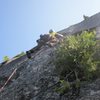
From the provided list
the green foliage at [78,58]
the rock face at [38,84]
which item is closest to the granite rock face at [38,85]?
the rock face at [38,84]

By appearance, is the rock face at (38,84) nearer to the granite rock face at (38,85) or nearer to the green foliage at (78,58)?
the granite rock face at (38,85)

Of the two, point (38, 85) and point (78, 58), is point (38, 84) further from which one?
point (78, 58)

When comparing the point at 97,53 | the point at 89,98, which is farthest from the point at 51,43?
the point at 89,98

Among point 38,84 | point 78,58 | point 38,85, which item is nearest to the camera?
point 78,58

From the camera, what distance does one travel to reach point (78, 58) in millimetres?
16703

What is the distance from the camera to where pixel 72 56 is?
55.1ft

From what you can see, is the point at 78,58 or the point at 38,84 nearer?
the point at 78,58

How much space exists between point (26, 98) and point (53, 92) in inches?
84.5

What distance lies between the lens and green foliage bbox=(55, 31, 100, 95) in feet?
53.0

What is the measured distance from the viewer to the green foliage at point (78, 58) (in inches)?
635

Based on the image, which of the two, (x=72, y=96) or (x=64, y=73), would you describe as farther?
(x=64, y=73)

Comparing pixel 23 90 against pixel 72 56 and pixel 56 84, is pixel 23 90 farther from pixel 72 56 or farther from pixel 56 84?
pixel 72 56

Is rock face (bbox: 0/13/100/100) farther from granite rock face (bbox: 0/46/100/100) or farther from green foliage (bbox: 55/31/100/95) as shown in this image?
green foliage (bbox: 55/31/100/95)

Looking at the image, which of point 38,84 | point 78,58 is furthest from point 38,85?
point 78,58
